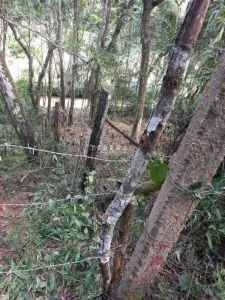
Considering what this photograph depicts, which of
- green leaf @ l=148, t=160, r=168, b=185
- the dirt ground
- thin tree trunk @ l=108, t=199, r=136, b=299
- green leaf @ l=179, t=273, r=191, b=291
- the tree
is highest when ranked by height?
the tree

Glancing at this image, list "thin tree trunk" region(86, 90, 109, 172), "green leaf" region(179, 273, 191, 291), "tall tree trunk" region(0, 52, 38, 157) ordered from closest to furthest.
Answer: "green leaf" region(179, 273, 191, 291) < "thin tree trunk" region(86, 90, 109, 172) < "tall tree trunk" region(0, 52, 38, 157)

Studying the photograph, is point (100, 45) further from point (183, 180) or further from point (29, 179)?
point (183, 180)

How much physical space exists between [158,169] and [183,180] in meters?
0.17

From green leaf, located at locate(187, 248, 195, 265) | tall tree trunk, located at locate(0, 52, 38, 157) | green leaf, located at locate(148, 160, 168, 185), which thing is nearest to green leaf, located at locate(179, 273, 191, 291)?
green leaf, located at locate(187, 248, 195, 265)

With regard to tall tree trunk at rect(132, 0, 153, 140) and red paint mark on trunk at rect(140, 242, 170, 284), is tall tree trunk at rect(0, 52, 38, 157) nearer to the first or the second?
tall tree trunk at rect(132, 0, 153, 140)

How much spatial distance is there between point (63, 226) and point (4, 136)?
2.37 meters

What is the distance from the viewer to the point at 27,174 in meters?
2.88

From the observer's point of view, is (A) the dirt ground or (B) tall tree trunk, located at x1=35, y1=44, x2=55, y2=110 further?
(B) tall tree trunk, located at x1=35, y1=44, x2=55, y2=110

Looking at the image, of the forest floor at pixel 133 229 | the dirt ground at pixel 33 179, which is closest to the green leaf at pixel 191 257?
the forest floor at pixel 133 229

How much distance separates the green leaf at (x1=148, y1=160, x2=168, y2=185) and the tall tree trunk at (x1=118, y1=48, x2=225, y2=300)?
10 cm

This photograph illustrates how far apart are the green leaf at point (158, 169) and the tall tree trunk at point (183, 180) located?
10 centimetres

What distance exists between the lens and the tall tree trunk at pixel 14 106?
9.27 feet

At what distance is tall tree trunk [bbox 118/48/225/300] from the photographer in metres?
0.76

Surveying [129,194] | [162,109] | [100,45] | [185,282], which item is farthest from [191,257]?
[100,45]
